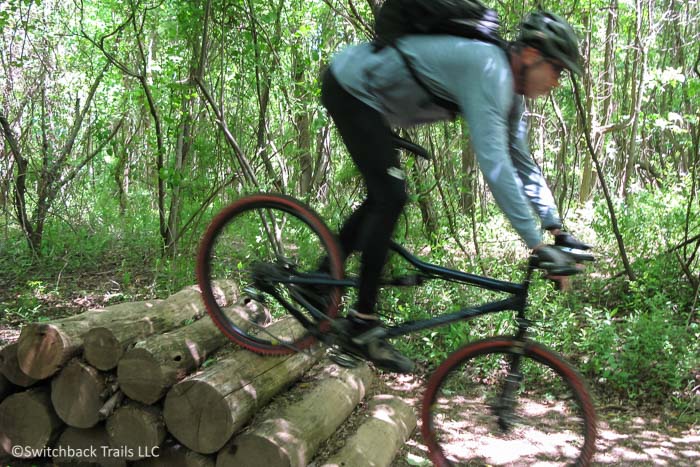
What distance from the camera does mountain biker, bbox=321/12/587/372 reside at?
2.21 meters

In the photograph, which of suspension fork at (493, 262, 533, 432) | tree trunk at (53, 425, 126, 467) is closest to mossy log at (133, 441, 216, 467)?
tree trunk at (53, 425, 126, 467)

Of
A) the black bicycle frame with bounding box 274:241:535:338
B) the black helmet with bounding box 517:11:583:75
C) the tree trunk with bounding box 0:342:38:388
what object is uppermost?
the black helmet with bounding box 517:11:583:75

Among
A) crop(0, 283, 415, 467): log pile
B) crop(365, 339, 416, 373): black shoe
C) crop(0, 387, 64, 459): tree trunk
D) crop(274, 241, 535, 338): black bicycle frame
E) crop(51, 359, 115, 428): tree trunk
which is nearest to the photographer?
crop(274, 241, 535, 338): black bicycle frame

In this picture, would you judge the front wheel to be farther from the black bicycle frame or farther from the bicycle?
the black bicycle frame

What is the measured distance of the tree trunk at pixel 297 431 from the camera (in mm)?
3049

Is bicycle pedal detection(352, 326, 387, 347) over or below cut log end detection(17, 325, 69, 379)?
over

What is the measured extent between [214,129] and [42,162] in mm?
3152

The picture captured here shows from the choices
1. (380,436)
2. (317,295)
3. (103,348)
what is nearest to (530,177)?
(317,295)

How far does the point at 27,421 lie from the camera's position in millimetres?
3568

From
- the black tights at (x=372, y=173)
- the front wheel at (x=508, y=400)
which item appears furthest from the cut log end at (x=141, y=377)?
the front wheel at (x=508, y=400)

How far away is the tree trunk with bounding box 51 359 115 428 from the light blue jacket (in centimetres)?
247

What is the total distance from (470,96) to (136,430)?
2809mm

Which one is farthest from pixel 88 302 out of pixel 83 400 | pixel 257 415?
pixel 257 415

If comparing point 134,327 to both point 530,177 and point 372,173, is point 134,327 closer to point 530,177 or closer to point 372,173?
point 372,173
